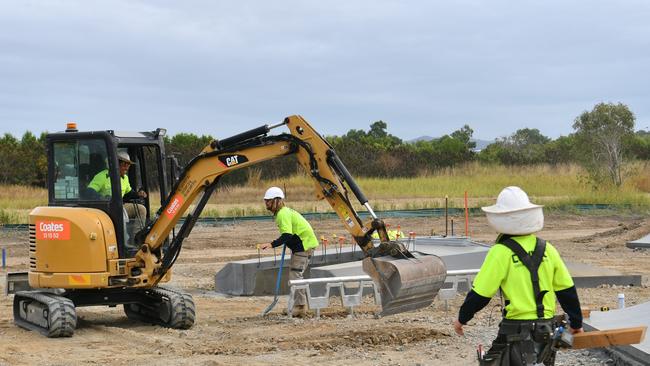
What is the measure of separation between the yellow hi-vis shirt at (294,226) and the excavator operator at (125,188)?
1.77 meters

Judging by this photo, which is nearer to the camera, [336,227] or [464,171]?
[336,227]

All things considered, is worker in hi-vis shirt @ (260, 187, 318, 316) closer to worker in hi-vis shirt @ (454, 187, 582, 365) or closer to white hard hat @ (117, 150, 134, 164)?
white hard hat @ (117, 150, 134, 164)

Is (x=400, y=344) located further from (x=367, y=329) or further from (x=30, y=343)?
(x=30, y=343)

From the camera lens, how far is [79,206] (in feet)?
39.8

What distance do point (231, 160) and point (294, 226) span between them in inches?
69.4

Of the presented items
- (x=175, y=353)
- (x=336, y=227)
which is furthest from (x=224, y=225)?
(x=175, y=353)

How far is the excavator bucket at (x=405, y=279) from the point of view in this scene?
1012 centimetres

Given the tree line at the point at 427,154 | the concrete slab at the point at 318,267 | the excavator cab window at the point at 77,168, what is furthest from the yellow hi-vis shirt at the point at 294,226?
the tree line at the point at 427,154

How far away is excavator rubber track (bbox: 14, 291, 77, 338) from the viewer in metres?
11.6

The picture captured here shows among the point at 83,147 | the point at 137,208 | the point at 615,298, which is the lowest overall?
the point at 615,298

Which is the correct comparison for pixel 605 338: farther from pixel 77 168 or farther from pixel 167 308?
pixel 77 168

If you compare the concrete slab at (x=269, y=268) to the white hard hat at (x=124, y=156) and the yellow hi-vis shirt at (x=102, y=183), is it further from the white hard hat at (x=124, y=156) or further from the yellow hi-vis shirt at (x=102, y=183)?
the yellow hi-vis shirt at (x=102, y=183)

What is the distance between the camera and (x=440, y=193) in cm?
3825

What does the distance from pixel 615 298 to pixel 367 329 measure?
456 cm
